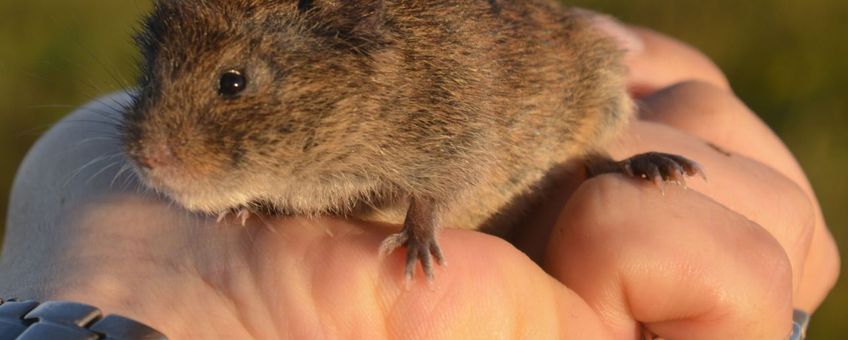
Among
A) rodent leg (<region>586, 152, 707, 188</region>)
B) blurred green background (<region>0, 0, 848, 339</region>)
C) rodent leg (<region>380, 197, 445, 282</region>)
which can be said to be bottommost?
blurred green background (<region>0, 0, 848, 339</region>)

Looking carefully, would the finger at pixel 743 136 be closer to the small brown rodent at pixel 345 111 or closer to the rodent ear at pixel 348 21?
the small brown rodent at pixel 345 111

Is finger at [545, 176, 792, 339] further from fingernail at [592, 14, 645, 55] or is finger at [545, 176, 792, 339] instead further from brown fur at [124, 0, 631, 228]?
fingernail at [592, 14, 645, 55]

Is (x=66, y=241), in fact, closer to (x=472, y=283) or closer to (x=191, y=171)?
(x=191, y=171)

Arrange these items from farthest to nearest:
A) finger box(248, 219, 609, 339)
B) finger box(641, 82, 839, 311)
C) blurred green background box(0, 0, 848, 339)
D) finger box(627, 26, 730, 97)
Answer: blurred green background box(0, 0, 848, 339) < finger box(627, 26, 730, 97) < finger box(641, 82, 839, 311) < finger box(248, 219, 609, 339)

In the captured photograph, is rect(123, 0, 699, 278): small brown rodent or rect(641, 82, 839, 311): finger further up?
rect(123, 0, 699, 278): small brown rodent

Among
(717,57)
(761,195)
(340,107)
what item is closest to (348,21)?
(340,107)

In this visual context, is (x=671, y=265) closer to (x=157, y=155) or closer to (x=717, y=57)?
(x=157, y=155)

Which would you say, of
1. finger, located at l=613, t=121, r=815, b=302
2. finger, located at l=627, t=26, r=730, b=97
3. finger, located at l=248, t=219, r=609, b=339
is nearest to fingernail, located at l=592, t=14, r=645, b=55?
finger, located at l=627, t=26, r=730, b=97

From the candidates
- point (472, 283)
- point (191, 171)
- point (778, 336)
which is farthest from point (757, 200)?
point (191, 171)
